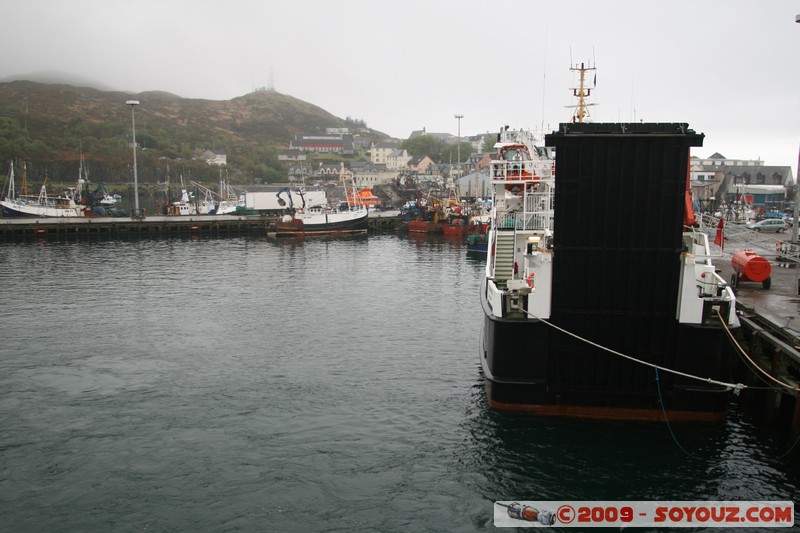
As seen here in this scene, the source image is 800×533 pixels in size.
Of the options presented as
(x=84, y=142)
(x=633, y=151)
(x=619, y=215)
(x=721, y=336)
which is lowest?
(x=721, y=336)

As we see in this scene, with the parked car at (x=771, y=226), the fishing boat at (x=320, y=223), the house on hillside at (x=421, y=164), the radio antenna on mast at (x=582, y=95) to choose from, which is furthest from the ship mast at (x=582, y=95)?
the house on hillside at (x=421, y=164)

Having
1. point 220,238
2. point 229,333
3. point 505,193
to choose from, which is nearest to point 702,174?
point 220,238

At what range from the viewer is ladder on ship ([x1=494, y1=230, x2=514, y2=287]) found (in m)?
24.0

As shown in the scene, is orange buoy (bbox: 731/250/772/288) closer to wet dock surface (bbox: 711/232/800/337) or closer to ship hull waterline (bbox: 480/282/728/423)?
wet dock surface (bbox: 711/232/800/337)

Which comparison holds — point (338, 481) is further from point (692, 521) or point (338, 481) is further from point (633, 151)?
point (633, 151)

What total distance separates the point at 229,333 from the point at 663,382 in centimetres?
2075

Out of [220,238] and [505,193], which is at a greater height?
[505,193]

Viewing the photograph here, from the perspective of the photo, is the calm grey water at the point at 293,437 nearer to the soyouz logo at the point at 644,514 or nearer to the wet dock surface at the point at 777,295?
the soyouz logo at the point at 644,514

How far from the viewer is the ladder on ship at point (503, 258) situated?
2397 cm

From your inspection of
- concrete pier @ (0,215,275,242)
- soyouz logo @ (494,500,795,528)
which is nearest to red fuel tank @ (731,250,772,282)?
soyouz logo @ (494,500,795,528)

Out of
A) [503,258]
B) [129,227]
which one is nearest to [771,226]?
[503,258]

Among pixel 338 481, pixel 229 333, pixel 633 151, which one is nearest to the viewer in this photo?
pixel 338 481

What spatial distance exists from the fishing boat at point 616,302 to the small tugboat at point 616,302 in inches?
1.1

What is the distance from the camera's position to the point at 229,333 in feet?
101
